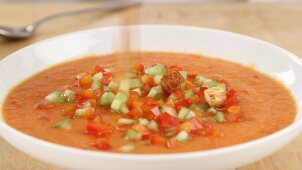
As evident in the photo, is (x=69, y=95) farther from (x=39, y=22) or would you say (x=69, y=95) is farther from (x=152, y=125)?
(x=39, y=22)

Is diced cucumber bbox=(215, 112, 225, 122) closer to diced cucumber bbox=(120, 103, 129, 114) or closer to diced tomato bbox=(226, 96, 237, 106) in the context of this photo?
diced tomato bbox=(226, 96, 237, 106)

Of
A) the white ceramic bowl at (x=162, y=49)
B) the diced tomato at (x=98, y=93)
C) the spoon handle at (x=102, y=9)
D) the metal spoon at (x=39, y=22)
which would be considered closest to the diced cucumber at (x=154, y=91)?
the diced tomato at (x=98, y=93)

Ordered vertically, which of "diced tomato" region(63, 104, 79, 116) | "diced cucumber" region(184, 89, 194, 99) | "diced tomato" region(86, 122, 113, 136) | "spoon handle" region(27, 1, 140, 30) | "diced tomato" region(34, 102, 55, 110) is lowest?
"spoon handle" region(27, 1, 140, 30)

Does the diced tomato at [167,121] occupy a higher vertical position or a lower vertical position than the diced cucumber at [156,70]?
lower

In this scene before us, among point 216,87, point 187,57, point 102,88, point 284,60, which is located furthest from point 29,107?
point 284,60

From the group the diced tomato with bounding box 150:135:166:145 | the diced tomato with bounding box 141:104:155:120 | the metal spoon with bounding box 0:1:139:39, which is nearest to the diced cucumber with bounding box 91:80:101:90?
the diced tomato with bounding box 141:104:155:120

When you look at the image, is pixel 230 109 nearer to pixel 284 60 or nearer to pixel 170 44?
pixel 284 60

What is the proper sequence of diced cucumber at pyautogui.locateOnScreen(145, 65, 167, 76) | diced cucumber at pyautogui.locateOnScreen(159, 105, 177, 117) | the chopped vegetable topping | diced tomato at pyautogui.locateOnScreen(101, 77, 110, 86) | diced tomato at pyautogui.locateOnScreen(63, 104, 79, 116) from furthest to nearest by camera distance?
diced cucumber at pyautogui.locateOnScreen(145, 65, 167, 76)
diced tomato at pyautogui.locateOnScreen(101, 77, 110, 86)
diced tomato at pyautogui.locateOnScreen(63, 104, 79, 116)
diced cucumber at pyautogui.locateOnScreen(159, 105, 177, 117)
the chopped vegetable topping

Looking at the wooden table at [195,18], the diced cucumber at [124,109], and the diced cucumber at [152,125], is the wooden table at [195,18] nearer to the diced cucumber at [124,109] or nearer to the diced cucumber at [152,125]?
the diced cucumber at [124,109]
